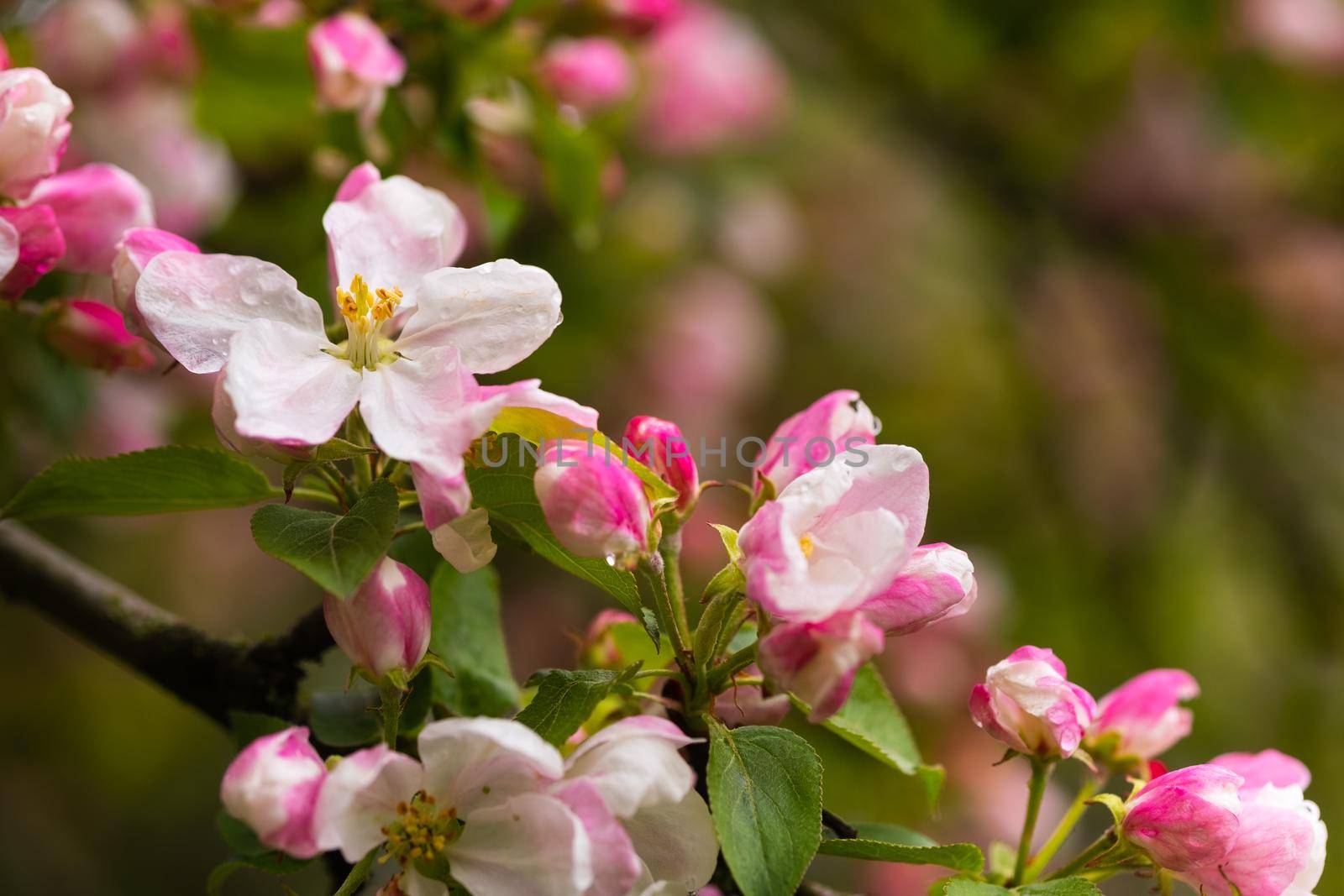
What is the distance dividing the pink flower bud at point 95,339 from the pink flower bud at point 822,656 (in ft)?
1.54

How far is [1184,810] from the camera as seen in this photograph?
625 millimetres

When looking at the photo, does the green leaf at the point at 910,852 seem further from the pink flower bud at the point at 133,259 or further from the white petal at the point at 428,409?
the pink flower bud at the point at 133,259

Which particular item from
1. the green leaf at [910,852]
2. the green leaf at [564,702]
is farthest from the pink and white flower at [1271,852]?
the green leaf at [564,702]

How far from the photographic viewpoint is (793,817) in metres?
0.59

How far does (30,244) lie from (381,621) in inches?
12.5

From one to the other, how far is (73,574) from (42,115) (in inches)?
14.1

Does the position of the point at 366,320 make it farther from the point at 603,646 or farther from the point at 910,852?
the point at 910,852

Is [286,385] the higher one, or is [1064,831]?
[286,385]

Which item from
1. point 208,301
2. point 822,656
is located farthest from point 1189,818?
point 208,301

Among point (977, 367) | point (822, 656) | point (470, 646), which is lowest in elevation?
point (977, 367)

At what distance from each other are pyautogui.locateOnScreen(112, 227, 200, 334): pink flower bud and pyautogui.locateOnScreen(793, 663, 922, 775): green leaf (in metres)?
0.44

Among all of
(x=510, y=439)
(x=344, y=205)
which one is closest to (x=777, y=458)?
(x=510, y=439)

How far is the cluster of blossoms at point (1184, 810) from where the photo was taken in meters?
0.62

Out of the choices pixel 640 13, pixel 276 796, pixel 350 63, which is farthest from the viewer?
pixel 640 13
